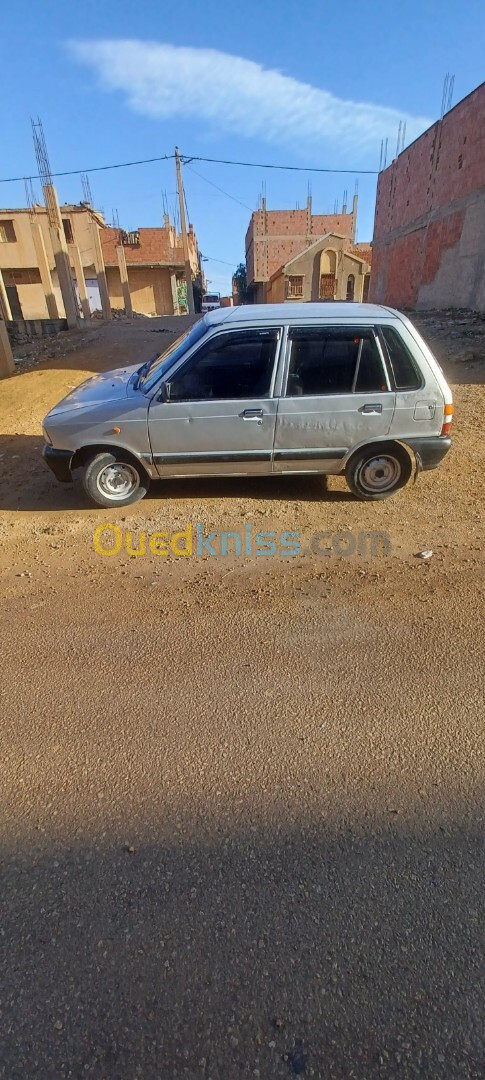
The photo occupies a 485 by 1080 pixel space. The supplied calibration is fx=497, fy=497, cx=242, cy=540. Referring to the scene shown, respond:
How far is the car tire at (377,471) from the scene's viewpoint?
4.40 m

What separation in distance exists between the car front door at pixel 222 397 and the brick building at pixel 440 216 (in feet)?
57.1

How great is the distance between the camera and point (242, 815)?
1.92 meters

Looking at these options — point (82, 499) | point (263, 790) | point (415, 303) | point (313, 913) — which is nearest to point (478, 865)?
point (313, 913)

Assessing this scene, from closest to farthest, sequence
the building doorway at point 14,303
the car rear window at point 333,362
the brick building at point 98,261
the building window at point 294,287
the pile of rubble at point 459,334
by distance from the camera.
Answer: the car rear window at point 333,362
the pile of rubble at point 459,334
the building doorway at point 14,303
the brick building at point 98,261
the building window at point 294,287

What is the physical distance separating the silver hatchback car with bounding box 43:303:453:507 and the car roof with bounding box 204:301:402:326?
17mm

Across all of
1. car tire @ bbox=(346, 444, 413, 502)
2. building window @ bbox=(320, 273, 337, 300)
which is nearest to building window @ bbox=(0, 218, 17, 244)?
building window @ bbox=(320, 273, 337, 300)

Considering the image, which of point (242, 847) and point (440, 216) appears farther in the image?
point (440, 216)

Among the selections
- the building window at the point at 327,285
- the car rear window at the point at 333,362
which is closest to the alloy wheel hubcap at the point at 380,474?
the car rear window at the point at 333,362

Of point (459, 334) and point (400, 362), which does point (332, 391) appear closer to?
point (400, 362)

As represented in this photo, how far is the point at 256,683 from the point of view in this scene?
2.56 meters

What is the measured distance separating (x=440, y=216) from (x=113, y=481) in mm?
23649

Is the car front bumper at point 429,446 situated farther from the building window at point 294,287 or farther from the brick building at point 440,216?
the building window at point 294,287

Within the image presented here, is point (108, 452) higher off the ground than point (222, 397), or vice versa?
point (222, 397)

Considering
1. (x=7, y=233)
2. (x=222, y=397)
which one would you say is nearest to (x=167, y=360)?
(x=222, y=397)
